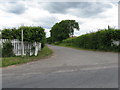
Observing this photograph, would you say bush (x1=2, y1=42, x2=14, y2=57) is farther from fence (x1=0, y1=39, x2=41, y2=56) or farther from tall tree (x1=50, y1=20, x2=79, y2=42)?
tall tree (x1=50, y1=20, x2=79, y2=42)

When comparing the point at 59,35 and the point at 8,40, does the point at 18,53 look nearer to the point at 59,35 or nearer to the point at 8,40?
the point at 8,40

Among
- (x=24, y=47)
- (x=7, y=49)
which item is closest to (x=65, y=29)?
(x=24, y=47)

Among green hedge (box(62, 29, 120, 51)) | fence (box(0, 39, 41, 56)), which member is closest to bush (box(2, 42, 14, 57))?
fence (box(0, 39, 41, 56))

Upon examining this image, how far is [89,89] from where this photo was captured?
297 centimetres

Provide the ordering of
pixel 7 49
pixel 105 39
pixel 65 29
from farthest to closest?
pixel 65 29, pixel 105 39, pixel 7 49

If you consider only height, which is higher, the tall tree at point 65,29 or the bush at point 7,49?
the tall tree at point 65,29

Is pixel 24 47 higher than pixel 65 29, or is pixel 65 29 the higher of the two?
pixel 65 29

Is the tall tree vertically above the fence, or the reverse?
the tall tree

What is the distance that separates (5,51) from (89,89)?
24.0 ft

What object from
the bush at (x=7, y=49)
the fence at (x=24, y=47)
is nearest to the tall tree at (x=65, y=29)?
the fence at (x=24, y=47)

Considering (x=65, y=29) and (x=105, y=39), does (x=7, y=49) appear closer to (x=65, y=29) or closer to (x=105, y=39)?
(x=105, y=39)

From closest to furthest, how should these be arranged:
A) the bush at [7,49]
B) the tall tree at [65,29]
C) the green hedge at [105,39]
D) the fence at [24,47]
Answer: the bush at [7,49], the fence at [24,47], the green hedge at [105,39], the tall tree at [65,29]

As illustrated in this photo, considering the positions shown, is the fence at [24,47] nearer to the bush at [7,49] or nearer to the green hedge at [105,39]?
the bush at [7,49]

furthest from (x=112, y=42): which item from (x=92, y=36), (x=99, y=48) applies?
(x=92, y=36)
